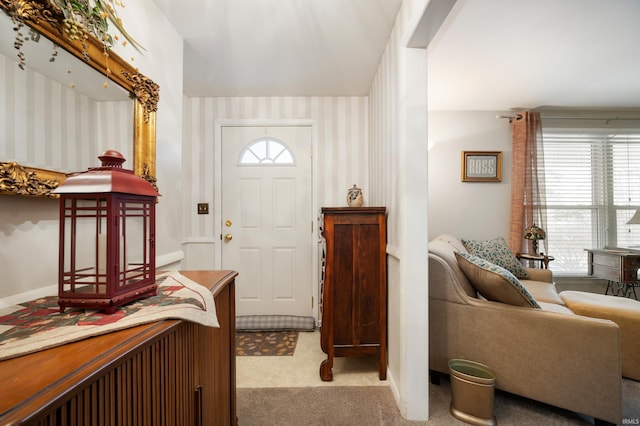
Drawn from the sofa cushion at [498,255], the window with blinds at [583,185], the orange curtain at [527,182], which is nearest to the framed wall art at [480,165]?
the orange curtain at [527,182]

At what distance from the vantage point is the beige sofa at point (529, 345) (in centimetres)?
156

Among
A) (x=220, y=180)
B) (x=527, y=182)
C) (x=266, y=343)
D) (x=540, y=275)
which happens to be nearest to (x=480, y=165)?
(x=527, y=182)

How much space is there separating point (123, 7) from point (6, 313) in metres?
1.43

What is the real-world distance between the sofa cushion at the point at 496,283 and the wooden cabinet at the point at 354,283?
57 centimetres

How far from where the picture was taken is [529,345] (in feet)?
5.55

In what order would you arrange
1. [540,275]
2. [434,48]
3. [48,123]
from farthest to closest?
[540,275] < [434,48] < [48,123]

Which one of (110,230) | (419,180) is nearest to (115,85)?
(110,230)

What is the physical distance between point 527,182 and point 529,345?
2.55m

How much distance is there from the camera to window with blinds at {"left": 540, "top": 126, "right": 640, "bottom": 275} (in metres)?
3.70

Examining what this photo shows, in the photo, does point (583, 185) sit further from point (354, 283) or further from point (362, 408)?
point (362, 408)

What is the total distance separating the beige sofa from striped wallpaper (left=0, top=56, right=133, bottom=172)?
1965 mm

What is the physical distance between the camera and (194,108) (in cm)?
317

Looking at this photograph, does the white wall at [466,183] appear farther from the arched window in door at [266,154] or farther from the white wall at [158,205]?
the white wall at [158,205]

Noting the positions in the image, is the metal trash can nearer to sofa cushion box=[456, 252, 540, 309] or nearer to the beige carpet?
the beige carpet
